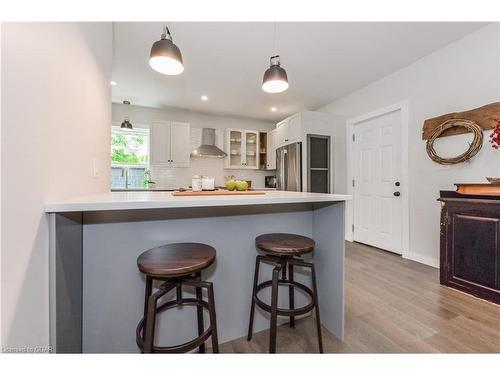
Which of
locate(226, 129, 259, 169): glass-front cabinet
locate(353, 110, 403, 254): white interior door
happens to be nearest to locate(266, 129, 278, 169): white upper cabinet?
locate(226, 129, 259, 169): glass-front cabinet

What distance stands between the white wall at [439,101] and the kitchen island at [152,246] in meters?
1.96

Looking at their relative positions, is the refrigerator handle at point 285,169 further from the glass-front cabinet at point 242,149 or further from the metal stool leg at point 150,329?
the metal stool leg at point 150,329

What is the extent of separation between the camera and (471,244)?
1.95 meters

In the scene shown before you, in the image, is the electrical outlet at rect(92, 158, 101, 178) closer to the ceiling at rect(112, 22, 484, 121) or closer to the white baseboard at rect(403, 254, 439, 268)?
the ceiling at rect(112, 22, 484, 121)

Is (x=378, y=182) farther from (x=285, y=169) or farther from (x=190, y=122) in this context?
(x=190, y=122)

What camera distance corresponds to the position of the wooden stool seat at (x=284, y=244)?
1195 millimetres

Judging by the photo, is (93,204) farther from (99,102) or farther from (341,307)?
(341,307)

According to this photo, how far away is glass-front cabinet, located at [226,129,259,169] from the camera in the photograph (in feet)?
16.1

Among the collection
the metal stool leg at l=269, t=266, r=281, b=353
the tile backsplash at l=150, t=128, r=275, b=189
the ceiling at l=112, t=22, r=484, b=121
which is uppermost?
the ceiling at l=112, t=22, r=484, b=121

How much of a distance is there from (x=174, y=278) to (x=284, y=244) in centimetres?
61

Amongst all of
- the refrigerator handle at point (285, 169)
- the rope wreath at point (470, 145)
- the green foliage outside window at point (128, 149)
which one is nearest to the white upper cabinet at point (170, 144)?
the green foliage outside window at point (128, 149)

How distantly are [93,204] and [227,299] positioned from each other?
100cm

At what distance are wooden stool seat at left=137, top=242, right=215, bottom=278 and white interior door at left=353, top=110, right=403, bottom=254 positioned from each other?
2996 millimetres

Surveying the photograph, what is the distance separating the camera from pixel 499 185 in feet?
5.88
